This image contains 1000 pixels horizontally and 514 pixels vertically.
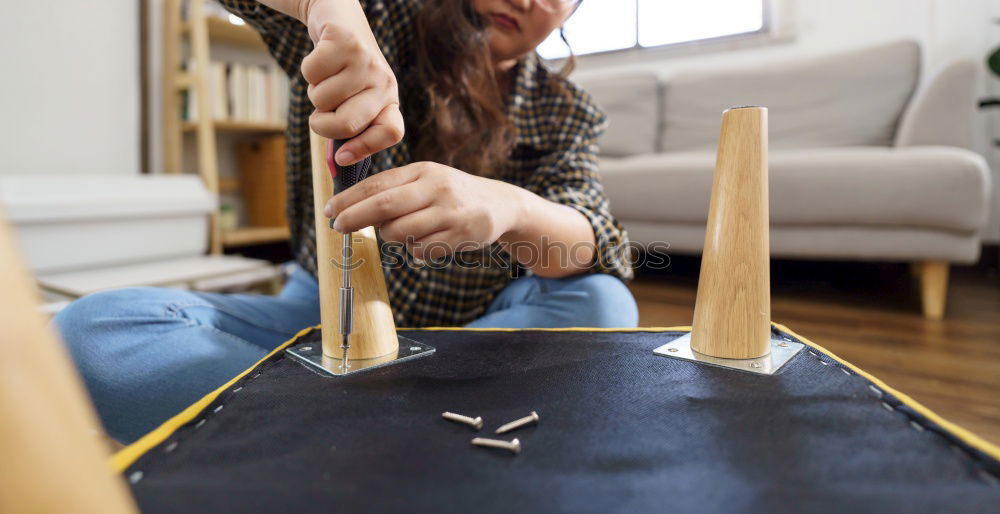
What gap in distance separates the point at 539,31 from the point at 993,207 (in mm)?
2254

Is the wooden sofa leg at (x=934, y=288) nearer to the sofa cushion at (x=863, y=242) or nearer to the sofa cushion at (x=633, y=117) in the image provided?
the sofa cushion at (x=863, y=242)

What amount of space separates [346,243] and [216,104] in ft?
6.61

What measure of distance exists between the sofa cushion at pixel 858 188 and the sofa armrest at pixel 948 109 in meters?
0.11

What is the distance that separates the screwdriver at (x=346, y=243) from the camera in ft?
1.31

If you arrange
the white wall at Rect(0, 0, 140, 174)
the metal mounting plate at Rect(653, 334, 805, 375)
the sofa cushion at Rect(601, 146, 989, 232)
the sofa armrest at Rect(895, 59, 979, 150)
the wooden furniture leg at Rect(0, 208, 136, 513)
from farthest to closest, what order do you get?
1. the white wall at Rect(0, 0, 140, 174)
2. the sofa armrest at Rect(895, 59, 979, 150)
3. the sofa cushion at Rect(601, 146, 989, 232)
4. the metal mounting plate at Rect(653, 334, 805, 375)
5. the wooden furniture leg at Rect(0, 208, 136, 513)

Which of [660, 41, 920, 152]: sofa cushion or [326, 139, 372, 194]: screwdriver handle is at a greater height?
[660, 41, 920, 152]: sofa cushion

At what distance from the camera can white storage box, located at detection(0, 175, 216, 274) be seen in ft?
4.75

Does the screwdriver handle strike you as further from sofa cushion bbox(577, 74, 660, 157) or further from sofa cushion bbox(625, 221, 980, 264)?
sofa cushion bbox(577, 74, 660, 157)

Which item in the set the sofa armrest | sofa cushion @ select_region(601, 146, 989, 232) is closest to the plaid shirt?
sofa cushion @ select_region(601, 146, 989, 232)

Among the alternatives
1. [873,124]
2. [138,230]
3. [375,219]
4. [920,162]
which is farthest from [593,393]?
[873,124]

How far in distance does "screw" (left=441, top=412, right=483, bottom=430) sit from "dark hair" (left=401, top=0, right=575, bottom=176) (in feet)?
1.51

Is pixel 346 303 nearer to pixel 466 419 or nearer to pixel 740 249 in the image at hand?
pixel 466 419

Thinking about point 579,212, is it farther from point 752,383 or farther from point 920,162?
point 920,162

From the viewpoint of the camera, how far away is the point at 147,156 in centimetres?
217
